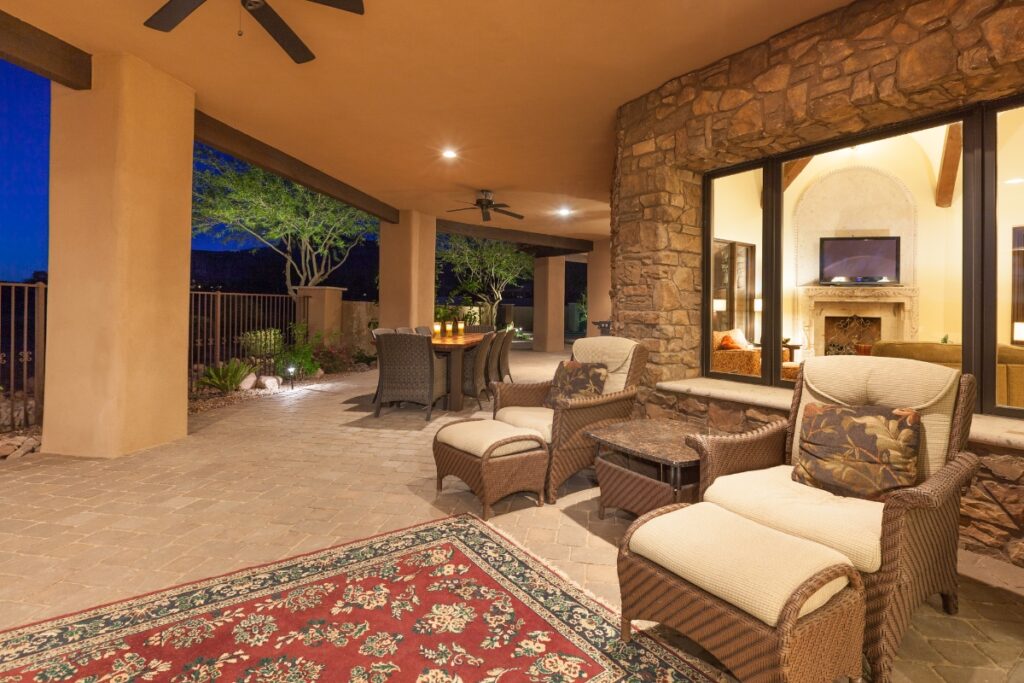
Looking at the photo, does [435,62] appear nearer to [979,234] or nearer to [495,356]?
[979,234]

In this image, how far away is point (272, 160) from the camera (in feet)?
20.5

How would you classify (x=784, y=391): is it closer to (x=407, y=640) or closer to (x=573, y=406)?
(x=573, y=406)

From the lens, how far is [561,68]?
13.4 feet

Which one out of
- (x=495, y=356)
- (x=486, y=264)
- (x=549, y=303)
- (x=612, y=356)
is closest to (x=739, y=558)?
(x=612, y=356)

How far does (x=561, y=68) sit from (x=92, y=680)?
14.4 feet

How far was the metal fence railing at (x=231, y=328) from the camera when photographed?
24.5 ft

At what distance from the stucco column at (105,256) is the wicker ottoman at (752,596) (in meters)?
4.29

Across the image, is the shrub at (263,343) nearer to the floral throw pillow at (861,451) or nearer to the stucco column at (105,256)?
the stucco column at (105,256)

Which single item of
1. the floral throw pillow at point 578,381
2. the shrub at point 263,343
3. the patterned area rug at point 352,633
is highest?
the shrub at point 263,343

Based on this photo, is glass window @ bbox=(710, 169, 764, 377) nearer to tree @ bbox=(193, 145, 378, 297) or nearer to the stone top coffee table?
the stone top coffee table

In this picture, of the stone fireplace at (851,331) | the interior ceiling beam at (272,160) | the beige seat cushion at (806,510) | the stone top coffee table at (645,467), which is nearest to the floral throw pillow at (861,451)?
the beige seat cushion at (806,510)

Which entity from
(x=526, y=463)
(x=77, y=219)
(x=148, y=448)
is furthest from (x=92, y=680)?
(x=77, y=219)

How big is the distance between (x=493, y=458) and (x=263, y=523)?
135 cm

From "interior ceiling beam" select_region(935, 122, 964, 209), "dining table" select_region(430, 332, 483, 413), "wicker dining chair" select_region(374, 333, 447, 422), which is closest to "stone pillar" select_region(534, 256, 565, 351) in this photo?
"dining table" select_region(430, 332, 483, 413)
